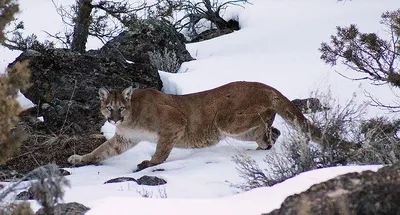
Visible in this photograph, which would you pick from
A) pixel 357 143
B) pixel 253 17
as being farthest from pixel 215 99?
pixel 253 17

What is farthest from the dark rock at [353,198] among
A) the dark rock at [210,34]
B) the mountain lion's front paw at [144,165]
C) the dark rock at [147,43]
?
the dark rock at [210,34]

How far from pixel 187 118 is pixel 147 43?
5841mm

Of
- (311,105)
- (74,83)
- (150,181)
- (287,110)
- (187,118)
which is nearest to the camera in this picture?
(150,181)

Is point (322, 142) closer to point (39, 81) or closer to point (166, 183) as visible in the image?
point (166, 183)

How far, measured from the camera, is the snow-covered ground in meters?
5.29

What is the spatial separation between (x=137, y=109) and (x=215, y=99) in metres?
0.94

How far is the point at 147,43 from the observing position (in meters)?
15.3

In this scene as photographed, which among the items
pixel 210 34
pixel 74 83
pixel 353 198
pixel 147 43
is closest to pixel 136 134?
pixel 74 83

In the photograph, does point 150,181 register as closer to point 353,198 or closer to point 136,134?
point 136,134

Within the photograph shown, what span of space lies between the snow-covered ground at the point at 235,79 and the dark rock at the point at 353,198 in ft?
2.45

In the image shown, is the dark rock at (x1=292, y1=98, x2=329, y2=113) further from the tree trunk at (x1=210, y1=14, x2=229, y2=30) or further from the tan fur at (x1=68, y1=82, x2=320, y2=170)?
the tree trunk at (x1=210, y1=14, x2=229, y2=30)

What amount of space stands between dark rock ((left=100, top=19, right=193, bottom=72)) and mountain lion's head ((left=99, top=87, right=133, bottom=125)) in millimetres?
5059

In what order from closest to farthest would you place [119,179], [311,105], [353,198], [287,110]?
[353,198] → [119,179] → [287,110] → [311,105]

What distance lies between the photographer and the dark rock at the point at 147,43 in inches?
586
